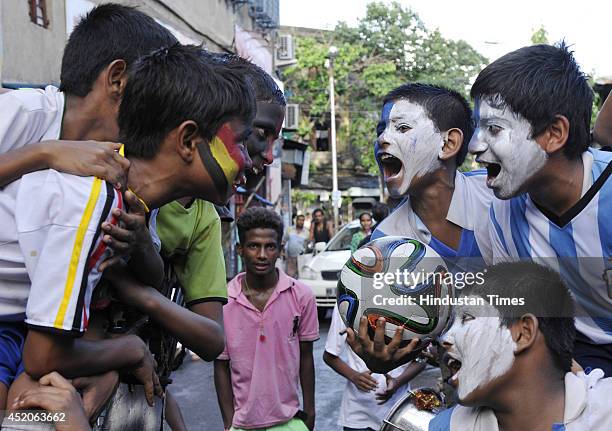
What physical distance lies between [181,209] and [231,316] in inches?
76.0

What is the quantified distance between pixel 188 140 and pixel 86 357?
2.43 ft

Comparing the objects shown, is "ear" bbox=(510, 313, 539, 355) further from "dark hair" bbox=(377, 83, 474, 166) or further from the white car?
the white car

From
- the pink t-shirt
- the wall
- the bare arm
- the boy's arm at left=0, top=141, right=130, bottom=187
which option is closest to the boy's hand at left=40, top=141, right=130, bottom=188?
the boy's arm at left=0, top=141, right=130, bottom=187

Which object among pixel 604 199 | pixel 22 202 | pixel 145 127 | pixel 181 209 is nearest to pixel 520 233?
pixel 604 199

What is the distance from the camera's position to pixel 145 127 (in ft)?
8.73

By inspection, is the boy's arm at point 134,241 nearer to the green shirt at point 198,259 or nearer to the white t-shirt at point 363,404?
the green shirt at point 198,259

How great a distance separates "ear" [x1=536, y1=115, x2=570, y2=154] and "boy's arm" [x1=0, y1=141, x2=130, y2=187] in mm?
1676

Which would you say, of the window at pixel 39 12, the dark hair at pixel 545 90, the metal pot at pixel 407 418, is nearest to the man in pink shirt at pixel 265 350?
the metal pot at pixel 407 418

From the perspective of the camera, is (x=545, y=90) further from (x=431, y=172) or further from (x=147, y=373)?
(x=147, y=373)

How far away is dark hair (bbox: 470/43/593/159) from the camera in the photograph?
10.8 ft

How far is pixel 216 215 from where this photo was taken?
140 inches

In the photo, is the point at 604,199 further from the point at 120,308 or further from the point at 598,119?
the point at 120,308

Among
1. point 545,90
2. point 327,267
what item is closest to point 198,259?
point 545,90

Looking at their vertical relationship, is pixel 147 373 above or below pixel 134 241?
below
